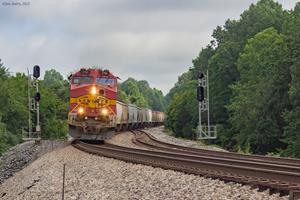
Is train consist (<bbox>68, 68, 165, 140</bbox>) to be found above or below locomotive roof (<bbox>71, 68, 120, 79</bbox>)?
below

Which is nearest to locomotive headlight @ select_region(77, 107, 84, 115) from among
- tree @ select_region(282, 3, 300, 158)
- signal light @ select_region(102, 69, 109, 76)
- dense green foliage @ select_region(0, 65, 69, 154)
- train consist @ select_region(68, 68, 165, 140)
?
train consist @ select_region(68, 68, 165, 140)

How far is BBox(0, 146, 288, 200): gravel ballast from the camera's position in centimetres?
1106

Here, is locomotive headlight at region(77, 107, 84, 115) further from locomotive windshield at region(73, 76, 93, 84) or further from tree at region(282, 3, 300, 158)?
tree at region(282, 3, 300, 158)

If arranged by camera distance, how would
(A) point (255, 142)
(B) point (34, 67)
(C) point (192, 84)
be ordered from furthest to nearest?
(C) point (192, 84) → (A) point (255, 142) → (B) point (34, 67)

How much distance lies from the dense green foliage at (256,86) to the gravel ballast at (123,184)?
17.7 m

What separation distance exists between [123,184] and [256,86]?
39.0 metres

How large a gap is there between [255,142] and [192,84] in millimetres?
34439

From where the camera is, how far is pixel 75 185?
14977 mm

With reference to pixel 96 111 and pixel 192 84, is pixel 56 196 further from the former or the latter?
pixel 192 84

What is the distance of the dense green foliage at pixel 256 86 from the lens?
43438mm

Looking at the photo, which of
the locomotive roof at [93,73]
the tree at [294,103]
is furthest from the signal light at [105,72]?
the tree at [294,103]

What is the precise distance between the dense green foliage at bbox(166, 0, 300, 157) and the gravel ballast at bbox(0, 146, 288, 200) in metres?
17.7

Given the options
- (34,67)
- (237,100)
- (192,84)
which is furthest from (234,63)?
(34,67)

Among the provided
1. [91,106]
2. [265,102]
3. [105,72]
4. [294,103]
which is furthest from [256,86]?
[91,106]
